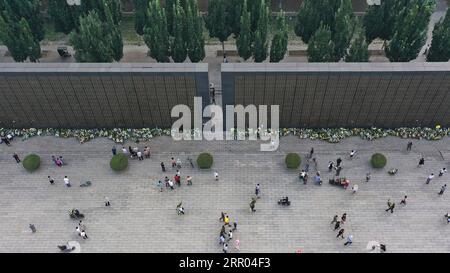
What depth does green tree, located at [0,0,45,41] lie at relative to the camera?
41.9 meters

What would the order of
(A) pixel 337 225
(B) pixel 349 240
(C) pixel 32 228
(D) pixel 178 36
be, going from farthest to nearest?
(D) pixel 178 36 < (C) pixel 32 228 < (A) pixel 337 225 < (B) pixel 349 240

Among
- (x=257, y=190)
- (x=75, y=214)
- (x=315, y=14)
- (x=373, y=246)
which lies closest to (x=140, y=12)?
(x=315, y=14)

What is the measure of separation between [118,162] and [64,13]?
18.7 metres

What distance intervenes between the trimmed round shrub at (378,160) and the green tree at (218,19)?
64.1 feet

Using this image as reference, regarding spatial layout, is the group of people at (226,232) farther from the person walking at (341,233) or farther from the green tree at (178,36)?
the green tree at (178,36)

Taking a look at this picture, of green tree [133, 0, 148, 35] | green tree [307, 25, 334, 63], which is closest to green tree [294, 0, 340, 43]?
green tree [307, 25, 334, 63]

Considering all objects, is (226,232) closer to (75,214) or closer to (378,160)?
(75,214)

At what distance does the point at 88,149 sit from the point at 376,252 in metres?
25.7

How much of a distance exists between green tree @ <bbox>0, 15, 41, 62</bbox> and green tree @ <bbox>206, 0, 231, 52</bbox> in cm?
1751

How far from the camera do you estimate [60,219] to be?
33.4m

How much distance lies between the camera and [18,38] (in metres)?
41.1

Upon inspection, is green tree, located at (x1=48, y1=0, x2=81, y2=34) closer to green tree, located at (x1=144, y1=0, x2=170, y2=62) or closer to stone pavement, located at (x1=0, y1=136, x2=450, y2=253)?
green tree, located at (x1=144, y1=0, x2=170, y2=62)

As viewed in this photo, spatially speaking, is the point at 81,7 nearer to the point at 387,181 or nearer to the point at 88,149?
the point at 88,149

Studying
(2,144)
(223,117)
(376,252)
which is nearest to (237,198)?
(223,117)
